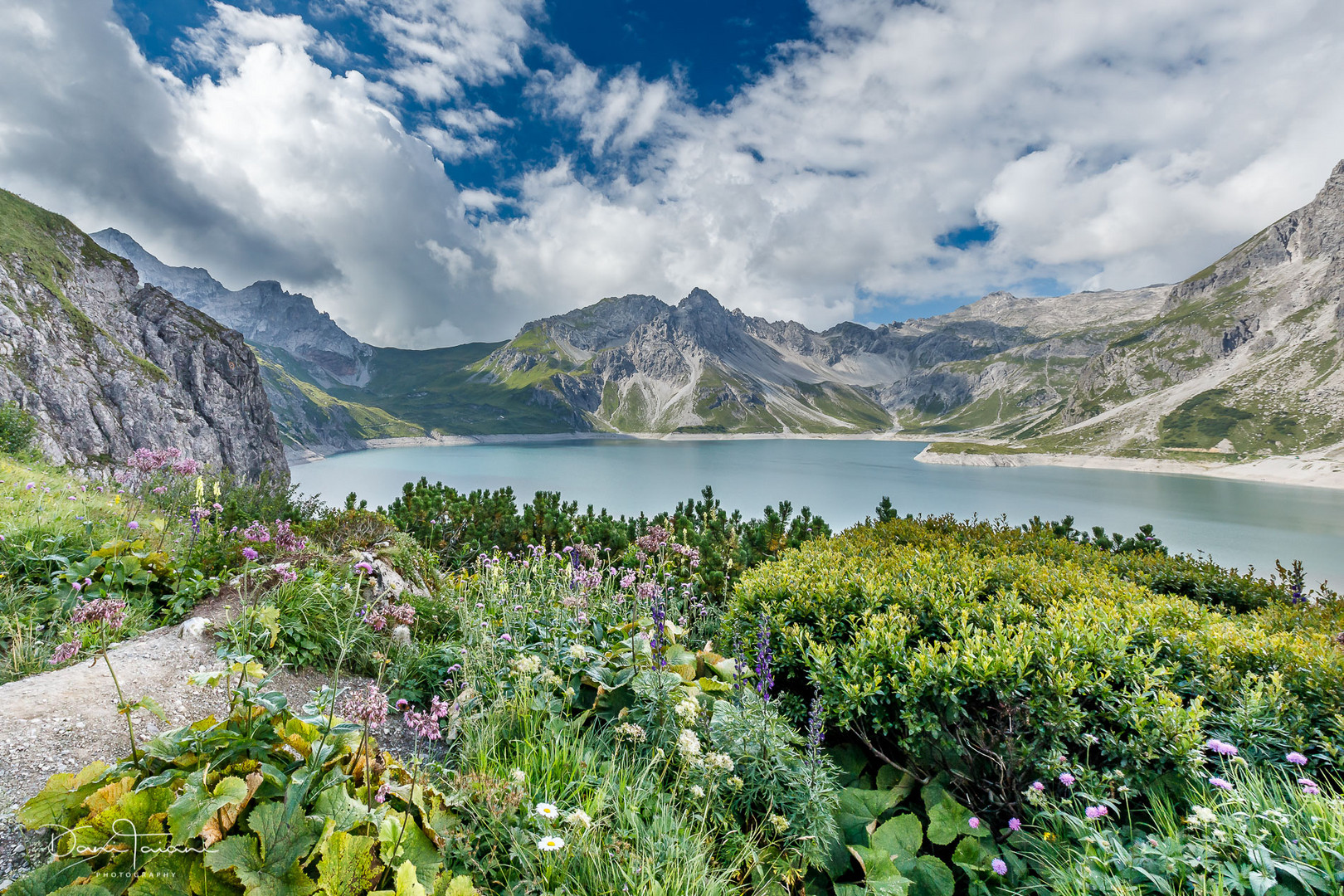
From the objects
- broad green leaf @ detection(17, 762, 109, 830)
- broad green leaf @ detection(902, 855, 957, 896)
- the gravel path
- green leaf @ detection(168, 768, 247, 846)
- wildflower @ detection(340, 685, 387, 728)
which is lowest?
broad green leaf @ detection(902, 855, 957, 896)

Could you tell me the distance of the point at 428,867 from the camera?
2.44 meters

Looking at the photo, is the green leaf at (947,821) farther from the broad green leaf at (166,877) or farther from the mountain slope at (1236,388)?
the mountain slope at (1236,388)

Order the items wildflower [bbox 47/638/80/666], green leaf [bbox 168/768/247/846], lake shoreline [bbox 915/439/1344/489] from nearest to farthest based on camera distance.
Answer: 1. green leaf [bbox 168/768/247/846]
2. wildflower [bbox 47/638/80/666]
3. lake shoreline [bbox 915/439/1344/489]

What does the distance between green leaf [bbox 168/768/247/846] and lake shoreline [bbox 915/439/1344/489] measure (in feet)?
342

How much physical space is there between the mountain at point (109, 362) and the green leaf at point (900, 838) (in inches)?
1355

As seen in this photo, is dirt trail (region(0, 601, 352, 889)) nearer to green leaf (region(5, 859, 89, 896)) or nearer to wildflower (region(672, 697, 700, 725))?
green leaf (region(5, 859, 89, 896))

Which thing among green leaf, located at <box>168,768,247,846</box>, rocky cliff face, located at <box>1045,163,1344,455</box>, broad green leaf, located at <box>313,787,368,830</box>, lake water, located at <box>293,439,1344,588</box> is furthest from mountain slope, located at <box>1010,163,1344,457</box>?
green leaf, located at <box>168,768,247,846</box>

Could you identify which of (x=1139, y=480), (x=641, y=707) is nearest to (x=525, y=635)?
(x=641, y=707)

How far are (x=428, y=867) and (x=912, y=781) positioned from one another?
12.5 feet

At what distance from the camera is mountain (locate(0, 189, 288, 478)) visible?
35531 millimetres

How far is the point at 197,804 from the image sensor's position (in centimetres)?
221

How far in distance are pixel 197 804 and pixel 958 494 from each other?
195ft

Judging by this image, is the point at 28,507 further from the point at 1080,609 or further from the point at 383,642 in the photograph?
the point at 1080,609

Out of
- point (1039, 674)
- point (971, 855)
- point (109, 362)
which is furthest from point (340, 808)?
point (109, 362)
